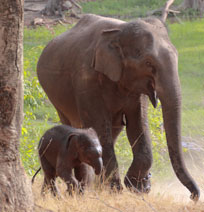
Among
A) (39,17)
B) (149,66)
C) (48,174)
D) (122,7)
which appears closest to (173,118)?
(149,66)

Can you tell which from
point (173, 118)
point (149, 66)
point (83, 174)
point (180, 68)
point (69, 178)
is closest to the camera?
point (69, 178)

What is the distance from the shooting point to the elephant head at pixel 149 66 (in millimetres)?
6613

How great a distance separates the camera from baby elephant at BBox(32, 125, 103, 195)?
5.82 meters

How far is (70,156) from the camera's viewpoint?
19.6 ft

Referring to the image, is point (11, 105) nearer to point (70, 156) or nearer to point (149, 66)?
point (70, 156)

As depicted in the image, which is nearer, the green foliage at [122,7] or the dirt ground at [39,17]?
the dirt ground at [39,17]

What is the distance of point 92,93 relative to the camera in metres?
7.12

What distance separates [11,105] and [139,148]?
252 centimetres

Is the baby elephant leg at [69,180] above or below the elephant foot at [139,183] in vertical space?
above

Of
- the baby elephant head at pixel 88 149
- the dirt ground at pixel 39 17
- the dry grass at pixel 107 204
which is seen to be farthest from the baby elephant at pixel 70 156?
the dirt ground at pixel 39 17

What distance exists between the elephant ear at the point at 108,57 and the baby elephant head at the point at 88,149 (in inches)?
49.1

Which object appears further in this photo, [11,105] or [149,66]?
[149,66]

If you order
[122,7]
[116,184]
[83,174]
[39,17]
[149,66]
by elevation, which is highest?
[149,66]

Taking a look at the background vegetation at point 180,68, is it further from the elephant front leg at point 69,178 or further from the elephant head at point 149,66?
the elephant front leg at point 69,178
